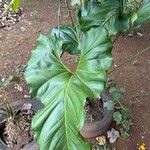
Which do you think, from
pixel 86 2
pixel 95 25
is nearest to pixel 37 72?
pixel 95 25

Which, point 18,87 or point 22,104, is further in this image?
point 18,87

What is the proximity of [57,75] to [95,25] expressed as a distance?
0.45 metres

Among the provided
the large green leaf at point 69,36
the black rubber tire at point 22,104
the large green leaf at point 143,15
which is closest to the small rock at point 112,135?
the black rubber tire at point 22,104

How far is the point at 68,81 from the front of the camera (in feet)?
5.12

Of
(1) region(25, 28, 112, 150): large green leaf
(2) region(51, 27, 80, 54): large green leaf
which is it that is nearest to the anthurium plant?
(1) region(25, 28, 112, 150): large green leaf

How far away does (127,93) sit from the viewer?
111 inches

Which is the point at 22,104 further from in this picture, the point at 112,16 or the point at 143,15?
the point at 143,15

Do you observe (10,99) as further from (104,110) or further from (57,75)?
(57,75)

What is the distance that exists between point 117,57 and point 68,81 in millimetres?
1644

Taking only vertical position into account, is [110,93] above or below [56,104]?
below

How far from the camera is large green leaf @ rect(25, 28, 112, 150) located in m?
1.46

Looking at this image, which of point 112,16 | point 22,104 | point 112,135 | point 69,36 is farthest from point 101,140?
point 112,16

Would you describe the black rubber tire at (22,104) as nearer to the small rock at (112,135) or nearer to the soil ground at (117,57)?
the soil ground at (117,57)

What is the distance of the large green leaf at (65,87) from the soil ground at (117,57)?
1030 mm
